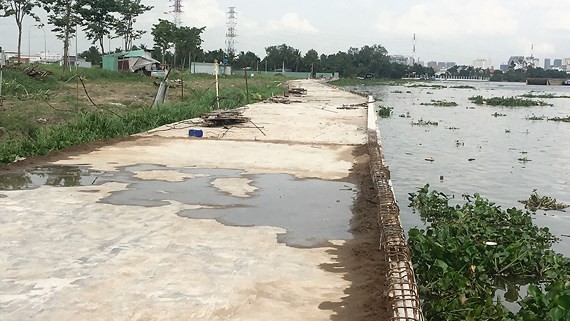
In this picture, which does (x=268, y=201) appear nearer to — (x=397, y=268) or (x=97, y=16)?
(x=397, y=268)

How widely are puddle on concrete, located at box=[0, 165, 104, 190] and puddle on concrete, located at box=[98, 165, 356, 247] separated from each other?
1.09 feet

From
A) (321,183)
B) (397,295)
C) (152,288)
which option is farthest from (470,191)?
(152,288)

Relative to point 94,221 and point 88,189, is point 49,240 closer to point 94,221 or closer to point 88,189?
point 94,221

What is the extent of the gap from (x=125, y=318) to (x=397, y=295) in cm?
184

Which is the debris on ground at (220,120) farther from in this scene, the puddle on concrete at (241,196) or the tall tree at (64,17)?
the tall tree at (64,17)

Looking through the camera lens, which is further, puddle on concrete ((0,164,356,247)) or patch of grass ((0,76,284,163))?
patch of grass ((0,76,284,163))

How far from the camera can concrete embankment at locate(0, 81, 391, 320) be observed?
379 cm

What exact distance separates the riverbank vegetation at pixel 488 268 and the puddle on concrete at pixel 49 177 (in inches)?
187

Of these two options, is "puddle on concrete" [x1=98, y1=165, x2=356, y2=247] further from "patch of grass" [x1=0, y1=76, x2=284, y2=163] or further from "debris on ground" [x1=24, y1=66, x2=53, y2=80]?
"debris on ground" [x1=24, y1=66, x2=53, y2=80]

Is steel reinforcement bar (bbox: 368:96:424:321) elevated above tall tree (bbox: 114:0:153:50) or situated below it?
below

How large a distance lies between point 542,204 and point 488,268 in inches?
163

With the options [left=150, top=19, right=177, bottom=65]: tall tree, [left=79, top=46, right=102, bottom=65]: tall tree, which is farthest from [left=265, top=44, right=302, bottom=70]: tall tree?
[left=150, top=19, right=177, bottom=65]: tall tree

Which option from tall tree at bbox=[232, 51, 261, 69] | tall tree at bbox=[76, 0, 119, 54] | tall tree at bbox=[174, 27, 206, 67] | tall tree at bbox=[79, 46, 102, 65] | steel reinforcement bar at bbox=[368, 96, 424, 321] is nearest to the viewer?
steel reinforcement bar at bbox=[368, 96, 424, 321]

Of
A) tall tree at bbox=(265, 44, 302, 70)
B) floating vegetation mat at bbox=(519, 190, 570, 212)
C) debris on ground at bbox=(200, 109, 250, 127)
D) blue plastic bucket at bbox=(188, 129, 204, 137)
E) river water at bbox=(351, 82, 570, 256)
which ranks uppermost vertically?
tall tree at bbox=(265, 44, 302, 70)
